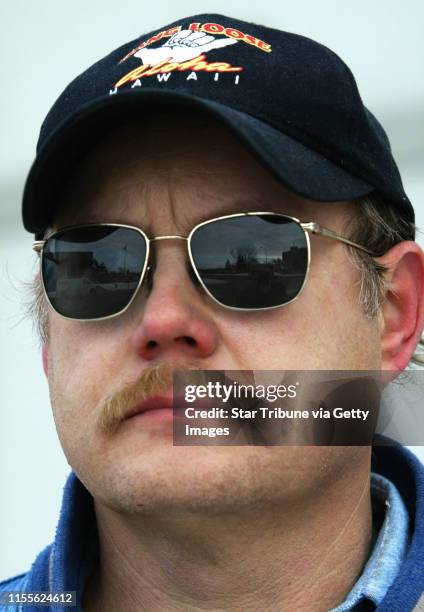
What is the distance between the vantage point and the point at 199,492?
139 cm

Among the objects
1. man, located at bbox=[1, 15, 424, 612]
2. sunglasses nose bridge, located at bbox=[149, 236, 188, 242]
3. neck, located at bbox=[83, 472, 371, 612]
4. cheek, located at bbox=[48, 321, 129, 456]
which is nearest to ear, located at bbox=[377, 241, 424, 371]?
man, located at bbox=[1, 15, 424, 612]

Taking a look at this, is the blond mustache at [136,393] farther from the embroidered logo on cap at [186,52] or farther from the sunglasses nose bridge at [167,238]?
the embroidered logo on cap at [186,52]

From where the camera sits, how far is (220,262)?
56.8 inches

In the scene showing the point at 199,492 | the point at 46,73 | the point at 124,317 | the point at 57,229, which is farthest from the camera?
the point at 46,73

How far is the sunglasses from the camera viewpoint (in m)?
1.45

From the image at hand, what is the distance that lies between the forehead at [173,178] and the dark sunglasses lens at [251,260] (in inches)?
1.5

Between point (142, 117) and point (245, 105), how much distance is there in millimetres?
185

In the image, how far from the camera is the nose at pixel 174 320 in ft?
4.66

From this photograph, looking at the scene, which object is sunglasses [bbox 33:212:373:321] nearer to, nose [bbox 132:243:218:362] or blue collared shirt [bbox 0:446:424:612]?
nose [bbox 132:243:218:362]

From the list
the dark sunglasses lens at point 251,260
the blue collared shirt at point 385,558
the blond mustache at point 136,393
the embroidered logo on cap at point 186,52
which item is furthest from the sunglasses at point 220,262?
the blue collared shirt at point 385,558

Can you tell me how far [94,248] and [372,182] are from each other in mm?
508

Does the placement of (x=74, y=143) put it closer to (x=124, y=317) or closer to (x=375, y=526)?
(x=124, y=317)

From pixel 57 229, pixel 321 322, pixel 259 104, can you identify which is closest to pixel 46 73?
pixel 57 229

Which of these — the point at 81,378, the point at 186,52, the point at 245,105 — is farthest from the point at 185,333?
the point at 186,52
